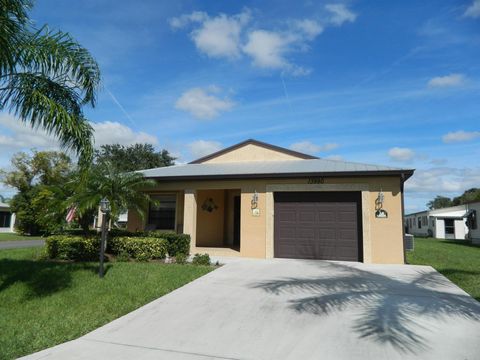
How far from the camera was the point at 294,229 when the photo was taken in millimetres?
13523

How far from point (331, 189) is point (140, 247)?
7.14 m

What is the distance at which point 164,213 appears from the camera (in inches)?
670

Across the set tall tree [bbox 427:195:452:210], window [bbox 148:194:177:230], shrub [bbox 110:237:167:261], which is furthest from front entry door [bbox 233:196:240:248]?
tall tree [bbox 427:195:452:210]

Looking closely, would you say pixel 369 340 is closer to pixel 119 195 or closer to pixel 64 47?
pixel 64 47

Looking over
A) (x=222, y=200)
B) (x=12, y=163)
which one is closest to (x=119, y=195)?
(x=222, y=200)

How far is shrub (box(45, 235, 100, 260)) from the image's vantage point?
12.3 meters

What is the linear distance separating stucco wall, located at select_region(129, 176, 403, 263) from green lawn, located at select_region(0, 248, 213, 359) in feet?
11.0

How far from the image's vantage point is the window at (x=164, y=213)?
16.9m

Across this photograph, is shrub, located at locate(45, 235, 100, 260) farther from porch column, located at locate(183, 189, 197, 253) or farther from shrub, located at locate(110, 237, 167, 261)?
porch column, located at locate(183, 189, 197, 253)

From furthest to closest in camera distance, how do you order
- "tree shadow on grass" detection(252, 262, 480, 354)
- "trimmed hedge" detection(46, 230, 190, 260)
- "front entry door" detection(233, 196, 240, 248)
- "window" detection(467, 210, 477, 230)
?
"window" detection(467, 210, 477, 230) → "front entry door" detection(233, 196, 240, 248) → "trimmed hedge" detection(46, 230, 190, 260) → "tree shadow on grass" detection(252, 262, 480, 354)

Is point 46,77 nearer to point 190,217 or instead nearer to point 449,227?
point 190,217

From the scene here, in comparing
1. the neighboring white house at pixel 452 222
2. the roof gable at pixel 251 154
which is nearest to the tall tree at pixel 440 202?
the neighboring white house at pixel 452 222

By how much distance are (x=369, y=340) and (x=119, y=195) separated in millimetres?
10368

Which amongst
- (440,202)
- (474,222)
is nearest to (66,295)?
(474,222)
